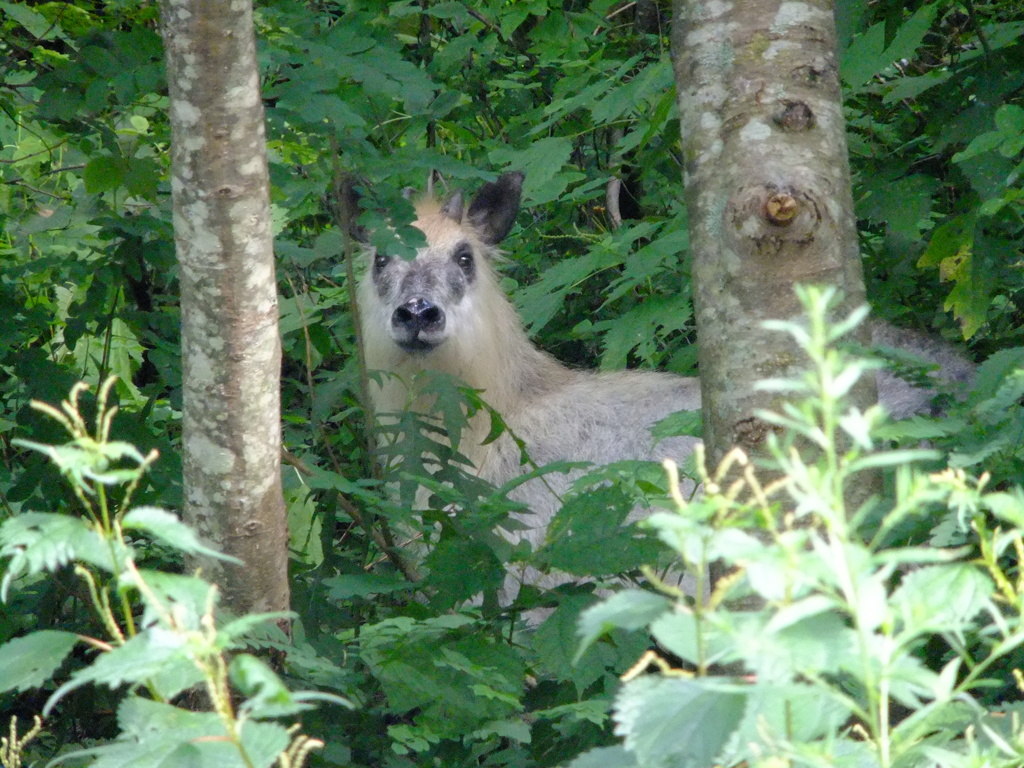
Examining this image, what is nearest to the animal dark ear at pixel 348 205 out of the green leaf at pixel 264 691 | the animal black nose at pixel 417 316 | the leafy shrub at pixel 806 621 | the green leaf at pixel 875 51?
the animal black nose at pixel 417 316

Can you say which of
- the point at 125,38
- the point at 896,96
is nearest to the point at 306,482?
the point at 125,38

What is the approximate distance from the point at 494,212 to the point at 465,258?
0.53 meters

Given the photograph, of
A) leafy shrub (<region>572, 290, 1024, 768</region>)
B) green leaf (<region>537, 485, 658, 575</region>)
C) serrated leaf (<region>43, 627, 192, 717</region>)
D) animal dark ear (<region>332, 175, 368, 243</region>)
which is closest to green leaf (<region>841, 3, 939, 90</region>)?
animal dark ear (<region>332, 175, 368, 243</region>)

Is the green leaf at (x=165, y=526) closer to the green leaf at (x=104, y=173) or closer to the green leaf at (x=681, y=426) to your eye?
the green leaf at (x=681, y=426)

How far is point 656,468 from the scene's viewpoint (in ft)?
10.9

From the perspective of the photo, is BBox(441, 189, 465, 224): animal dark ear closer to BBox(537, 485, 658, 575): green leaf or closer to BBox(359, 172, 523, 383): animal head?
BBox(359, 172, 523, 383): animal head

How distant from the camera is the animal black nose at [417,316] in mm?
A: 5398

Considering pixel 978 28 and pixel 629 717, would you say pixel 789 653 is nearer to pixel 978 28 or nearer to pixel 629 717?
pixel 629 717

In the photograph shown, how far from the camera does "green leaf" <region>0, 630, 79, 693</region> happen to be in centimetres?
167

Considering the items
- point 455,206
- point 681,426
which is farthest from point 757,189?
point 455,206

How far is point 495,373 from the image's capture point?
5777 millimetres

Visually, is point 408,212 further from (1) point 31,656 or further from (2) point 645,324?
(1) point 31,656

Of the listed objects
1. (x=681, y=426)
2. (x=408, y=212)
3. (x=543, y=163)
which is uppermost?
(x=543, y=163)

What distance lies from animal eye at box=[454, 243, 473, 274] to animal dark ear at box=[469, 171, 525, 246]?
399 millimetres
